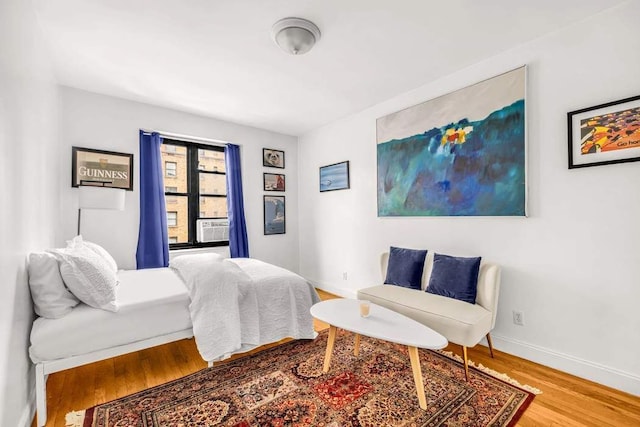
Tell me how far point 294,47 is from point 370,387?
2.55 m

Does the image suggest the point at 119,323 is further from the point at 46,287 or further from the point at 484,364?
the point at 484,364

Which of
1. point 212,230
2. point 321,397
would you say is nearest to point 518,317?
point 321,397

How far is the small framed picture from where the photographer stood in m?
4.57

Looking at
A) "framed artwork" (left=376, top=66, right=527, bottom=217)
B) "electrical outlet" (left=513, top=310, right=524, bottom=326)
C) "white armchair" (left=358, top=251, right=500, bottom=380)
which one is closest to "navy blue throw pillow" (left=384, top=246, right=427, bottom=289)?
"white armchair" (left=358, top=251, right=500, bottom=380)

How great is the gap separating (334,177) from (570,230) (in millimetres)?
2723

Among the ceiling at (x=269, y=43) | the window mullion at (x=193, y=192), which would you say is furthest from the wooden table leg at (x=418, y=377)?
the window mullion at (x=193, y=192)

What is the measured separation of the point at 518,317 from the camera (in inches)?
94.8

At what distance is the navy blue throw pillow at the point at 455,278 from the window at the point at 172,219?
3340mm

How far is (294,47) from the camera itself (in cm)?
221

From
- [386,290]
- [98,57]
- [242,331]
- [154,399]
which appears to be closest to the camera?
[154,399]

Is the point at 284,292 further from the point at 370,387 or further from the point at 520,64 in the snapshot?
the point at 520,64

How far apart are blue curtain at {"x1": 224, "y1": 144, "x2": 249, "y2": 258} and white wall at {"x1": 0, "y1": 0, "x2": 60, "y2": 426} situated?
2.11m

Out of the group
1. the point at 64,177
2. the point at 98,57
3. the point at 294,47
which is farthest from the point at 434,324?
the point at 64,177

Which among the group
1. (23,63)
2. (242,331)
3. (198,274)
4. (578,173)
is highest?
(23,63)
